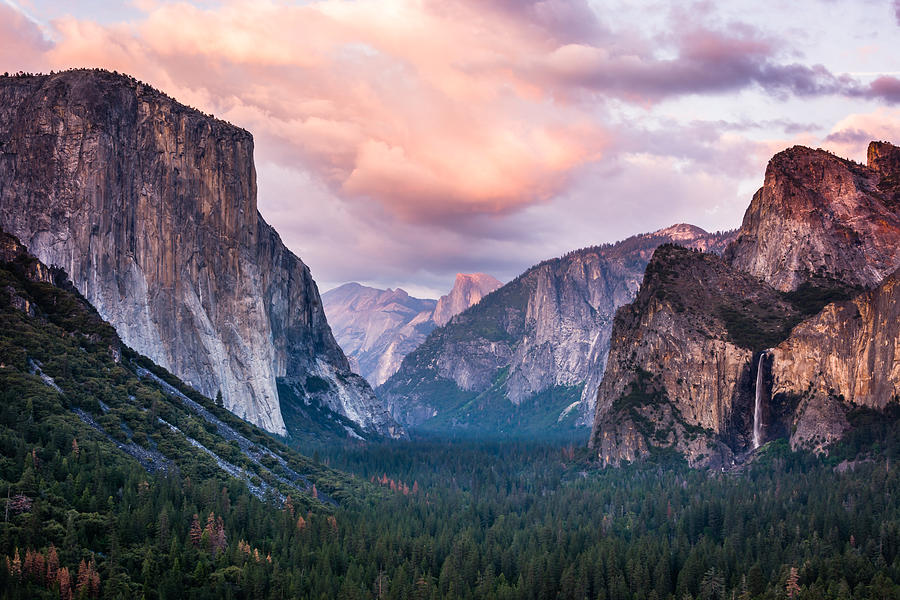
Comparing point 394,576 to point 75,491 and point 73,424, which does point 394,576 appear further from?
point 73,424

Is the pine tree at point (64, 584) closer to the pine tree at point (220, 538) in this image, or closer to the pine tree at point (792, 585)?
the pine tree at point (220, 538)

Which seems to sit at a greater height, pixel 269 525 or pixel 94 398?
pixel 94 398

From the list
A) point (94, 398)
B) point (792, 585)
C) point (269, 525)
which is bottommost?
point (792, 585)

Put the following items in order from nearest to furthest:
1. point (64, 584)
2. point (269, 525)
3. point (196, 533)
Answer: point (64, 584) → point (196, 533) → point (269, 525)

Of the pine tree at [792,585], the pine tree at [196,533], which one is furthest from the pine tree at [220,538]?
the pine tree at [792,585]

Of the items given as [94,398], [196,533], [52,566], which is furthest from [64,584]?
[94,398]

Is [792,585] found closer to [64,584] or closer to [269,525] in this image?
[269,525]

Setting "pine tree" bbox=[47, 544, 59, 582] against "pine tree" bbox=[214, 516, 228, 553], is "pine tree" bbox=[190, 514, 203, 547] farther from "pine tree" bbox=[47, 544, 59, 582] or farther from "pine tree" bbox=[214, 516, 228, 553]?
"pine tree" bbox=[47, 544, 59, 582]

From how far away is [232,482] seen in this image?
16412cm

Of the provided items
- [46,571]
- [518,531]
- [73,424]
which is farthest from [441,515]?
[46,571]

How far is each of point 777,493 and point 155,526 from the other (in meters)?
118

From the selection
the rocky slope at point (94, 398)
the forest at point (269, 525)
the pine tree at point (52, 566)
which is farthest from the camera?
the rocky slope at point (94, 398)

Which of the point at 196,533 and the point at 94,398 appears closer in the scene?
the point at 196,533

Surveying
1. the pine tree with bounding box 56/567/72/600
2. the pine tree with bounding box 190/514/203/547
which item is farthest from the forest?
the pine tree with bounding box 190/514/203/547
